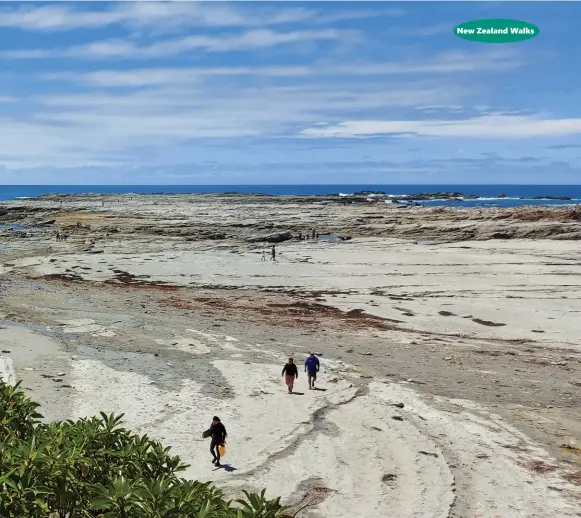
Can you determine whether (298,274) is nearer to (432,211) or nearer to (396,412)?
(396,412)

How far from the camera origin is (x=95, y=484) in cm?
583

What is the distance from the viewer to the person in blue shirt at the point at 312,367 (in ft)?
59.1

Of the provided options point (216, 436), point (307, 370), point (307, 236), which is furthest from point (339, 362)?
point (307, 236)

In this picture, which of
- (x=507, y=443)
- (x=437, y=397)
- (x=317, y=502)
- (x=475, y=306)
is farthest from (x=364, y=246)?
(x=317, y=502)

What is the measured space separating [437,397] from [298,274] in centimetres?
2371

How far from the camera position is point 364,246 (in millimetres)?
54375

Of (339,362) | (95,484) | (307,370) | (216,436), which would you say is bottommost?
(339,362)

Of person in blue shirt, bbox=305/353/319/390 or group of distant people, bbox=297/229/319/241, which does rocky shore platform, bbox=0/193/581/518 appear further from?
group of distant people, bbox=297/229/319/241

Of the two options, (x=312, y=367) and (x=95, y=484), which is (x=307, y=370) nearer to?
(x=312, y=367)

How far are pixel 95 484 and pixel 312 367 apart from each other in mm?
12622

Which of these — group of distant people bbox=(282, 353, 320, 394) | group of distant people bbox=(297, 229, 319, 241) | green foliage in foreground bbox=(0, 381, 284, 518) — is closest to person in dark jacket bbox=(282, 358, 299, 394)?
group of distant people bbox=(282, 353, 320, 394)

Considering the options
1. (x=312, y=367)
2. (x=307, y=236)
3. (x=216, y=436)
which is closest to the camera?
(x=216, y=436)

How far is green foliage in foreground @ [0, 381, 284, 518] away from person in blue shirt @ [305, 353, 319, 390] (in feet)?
36.9

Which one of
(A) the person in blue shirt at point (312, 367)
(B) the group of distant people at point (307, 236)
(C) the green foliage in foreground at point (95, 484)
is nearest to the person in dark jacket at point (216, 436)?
(A) the person in blue shirt at point (312, 367)
